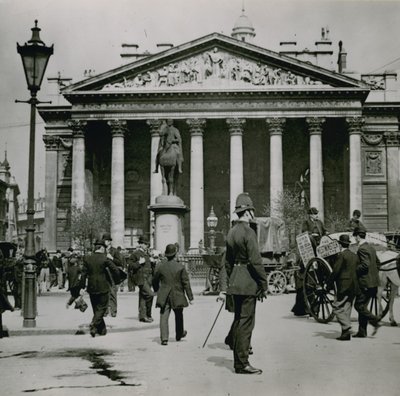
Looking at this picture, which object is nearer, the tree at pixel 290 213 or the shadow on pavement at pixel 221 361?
the shadow on pavement at pixel 221 361

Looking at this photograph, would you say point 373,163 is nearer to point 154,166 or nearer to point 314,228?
point 154,166

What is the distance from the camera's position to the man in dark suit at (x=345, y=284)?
14.4m

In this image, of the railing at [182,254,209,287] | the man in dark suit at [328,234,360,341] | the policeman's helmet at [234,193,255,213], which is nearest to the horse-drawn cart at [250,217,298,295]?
the railing at [182,254,209,287]

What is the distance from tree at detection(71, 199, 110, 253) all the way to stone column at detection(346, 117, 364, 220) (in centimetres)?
1849

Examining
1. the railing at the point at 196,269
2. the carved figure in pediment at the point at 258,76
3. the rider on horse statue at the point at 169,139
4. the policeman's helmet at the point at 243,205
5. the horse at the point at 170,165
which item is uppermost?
the carved figure in pediment at the point at 258,76

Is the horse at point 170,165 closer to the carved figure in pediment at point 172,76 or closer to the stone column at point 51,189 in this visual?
the carved figure in pediment at point 172,76

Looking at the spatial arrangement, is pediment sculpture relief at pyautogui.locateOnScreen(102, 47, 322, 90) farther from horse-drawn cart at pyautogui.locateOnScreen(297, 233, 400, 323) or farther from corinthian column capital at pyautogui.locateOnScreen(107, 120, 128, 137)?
horse-drawn cart at pyautogui.locateOnScreen(297, 233, 400, 323)

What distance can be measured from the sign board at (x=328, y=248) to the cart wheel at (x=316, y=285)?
213mm

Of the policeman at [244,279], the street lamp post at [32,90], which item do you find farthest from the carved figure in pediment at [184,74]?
the policeman at [244,279]

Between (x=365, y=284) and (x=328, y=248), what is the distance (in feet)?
6.46

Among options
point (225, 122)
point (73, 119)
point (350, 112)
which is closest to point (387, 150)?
point (350, 112)

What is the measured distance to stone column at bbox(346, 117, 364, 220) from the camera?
58.0 metres

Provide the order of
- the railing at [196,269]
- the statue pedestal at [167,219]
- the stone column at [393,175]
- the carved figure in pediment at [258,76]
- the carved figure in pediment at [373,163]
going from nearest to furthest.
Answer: the statue pedestal at [167,219] → the railing at [196,269] → the carved figure in pediment at [258,76] → the stone column at [393,175] → the carved figure in pediment at [373,163]

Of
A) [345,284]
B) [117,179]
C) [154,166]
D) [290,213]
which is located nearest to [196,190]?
[154,166]
